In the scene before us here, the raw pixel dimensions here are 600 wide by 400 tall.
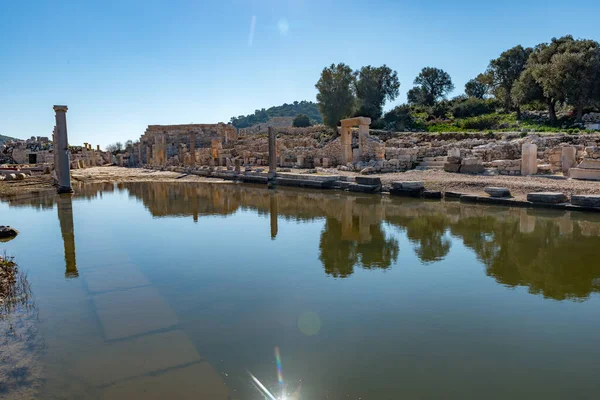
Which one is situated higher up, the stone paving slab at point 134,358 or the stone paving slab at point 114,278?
the stone paving slab at point 114,278

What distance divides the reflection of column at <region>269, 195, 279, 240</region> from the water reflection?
0.08ft

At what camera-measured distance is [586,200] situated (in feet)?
36.6

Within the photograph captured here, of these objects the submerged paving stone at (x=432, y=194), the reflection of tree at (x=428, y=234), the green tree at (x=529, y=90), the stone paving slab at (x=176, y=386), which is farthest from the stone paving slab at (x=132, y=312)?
the green tree at (x=529, y=90)

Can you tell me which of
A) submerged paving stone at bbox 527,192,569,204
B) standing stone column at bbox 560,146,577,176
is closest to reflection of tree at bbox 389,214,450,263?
submerged paving stone at bbox 527,192,569,204

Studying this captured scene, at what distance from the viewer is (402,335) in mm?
4449

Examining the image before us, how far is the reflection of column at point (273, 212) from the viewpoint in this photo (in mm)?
9906

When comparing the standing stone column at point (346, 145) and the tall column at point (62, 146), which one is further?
the standing stone column at point (346, 145)

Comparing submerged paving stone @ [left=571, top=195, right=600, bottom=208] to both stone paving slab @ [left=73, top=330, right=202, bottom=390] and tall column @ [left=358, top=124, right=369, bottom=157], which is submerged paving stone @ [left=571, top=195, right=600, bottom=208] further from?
tall column @ [left=358, top=124, right=369, bottom=157]

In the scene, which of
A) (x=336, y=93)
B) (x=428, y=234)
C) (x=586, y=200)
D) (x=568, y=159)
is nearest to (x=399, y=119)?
(x=336, y=93)

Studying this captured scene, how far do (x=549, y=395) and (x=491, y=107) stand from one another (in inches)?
1852

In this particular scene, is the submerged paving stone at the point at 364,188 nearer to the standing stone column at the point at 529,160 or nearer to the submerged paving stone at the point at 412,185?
the submerged paving stone at the point at 412,185

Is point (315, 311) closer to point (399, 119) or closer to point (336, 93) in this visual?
point (336, 93)

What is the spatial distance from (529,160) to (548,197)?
536cm

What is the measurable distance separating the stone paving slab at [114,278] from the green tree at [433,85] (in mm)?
55588
